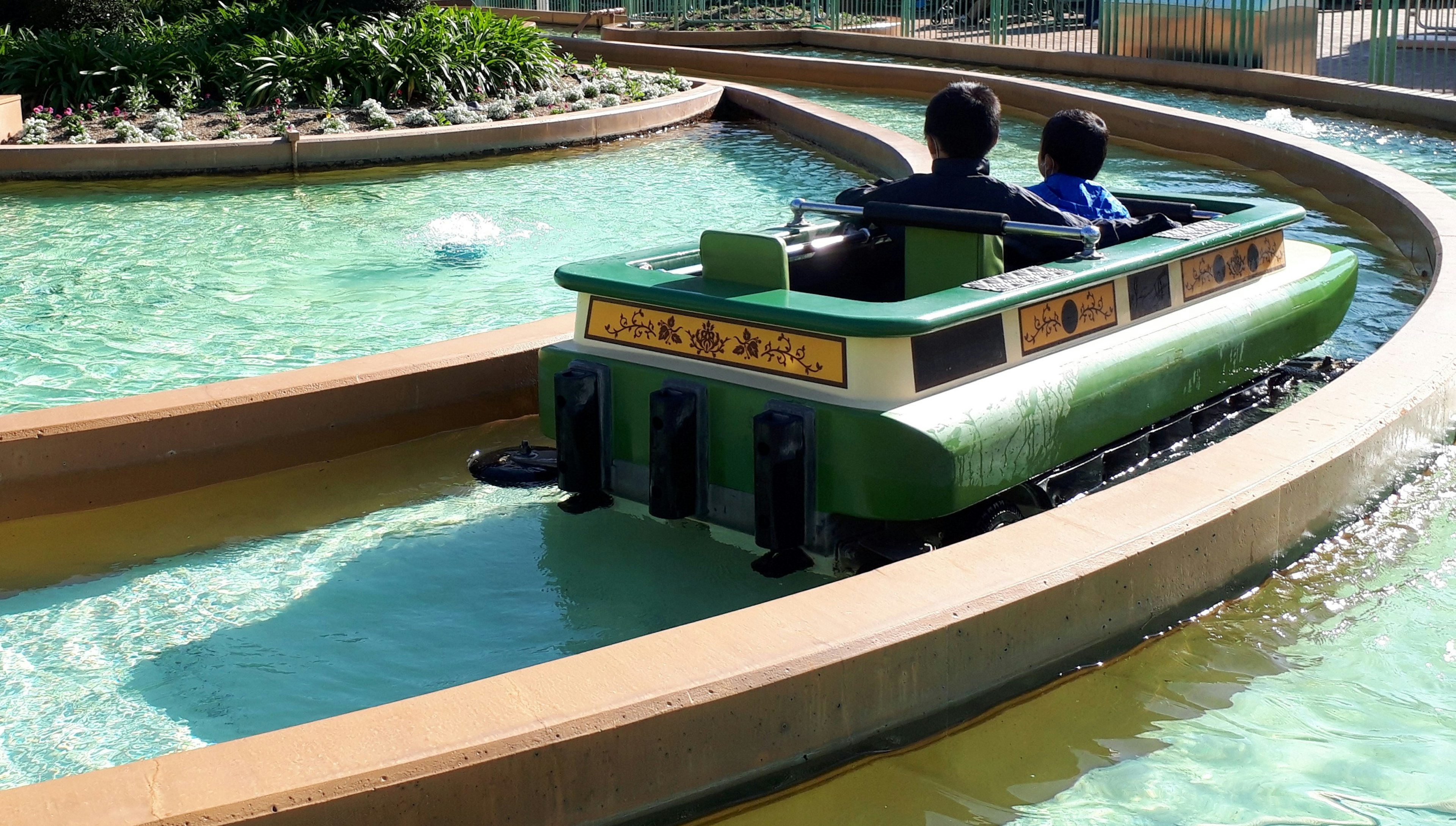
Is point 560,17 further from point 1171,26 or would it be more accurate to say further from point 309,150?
point 309,150

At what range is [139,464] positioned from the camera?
15.3ft

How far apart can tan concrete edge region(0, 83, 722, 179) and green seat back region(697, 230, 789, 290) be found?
27.5 ft

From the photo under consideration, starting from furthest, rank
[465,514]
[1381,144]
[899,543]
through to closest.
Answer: [1381,144]
[465,514]
[899,543]

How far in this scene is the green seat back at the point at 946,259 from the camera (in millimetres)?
4105

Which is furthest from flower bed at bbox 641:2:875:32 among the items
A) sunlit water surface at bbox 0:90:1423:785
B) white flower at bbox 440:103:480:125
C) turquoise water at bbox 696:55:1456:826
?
turquoise water at bbox 696:55:1456:826

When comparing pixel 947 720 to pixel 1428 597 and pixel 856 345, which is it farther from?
pixel 1428 597

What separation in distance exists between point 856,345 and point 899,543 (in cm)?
56

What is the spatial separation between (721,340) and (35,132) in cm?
990

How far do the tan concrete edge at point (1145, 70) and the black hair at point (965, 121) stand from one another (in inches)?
379

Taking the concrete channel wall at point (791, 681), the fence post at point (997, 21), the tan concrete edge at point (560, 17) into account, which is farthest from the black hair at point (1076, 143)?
the tan concrete edge at point (560, 17)

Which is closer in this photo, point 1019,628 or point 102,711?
point 1019,628

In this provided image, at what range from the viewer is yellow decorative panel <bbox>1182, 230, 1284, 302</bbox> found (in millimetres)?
4523

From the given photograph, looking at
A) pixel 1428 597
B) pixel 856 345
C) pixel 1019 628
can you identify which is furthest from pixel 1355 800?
pixel 856 345

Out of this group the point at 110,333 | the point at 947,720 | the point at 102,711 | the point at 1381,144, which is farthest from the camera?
the point at 1381,144
